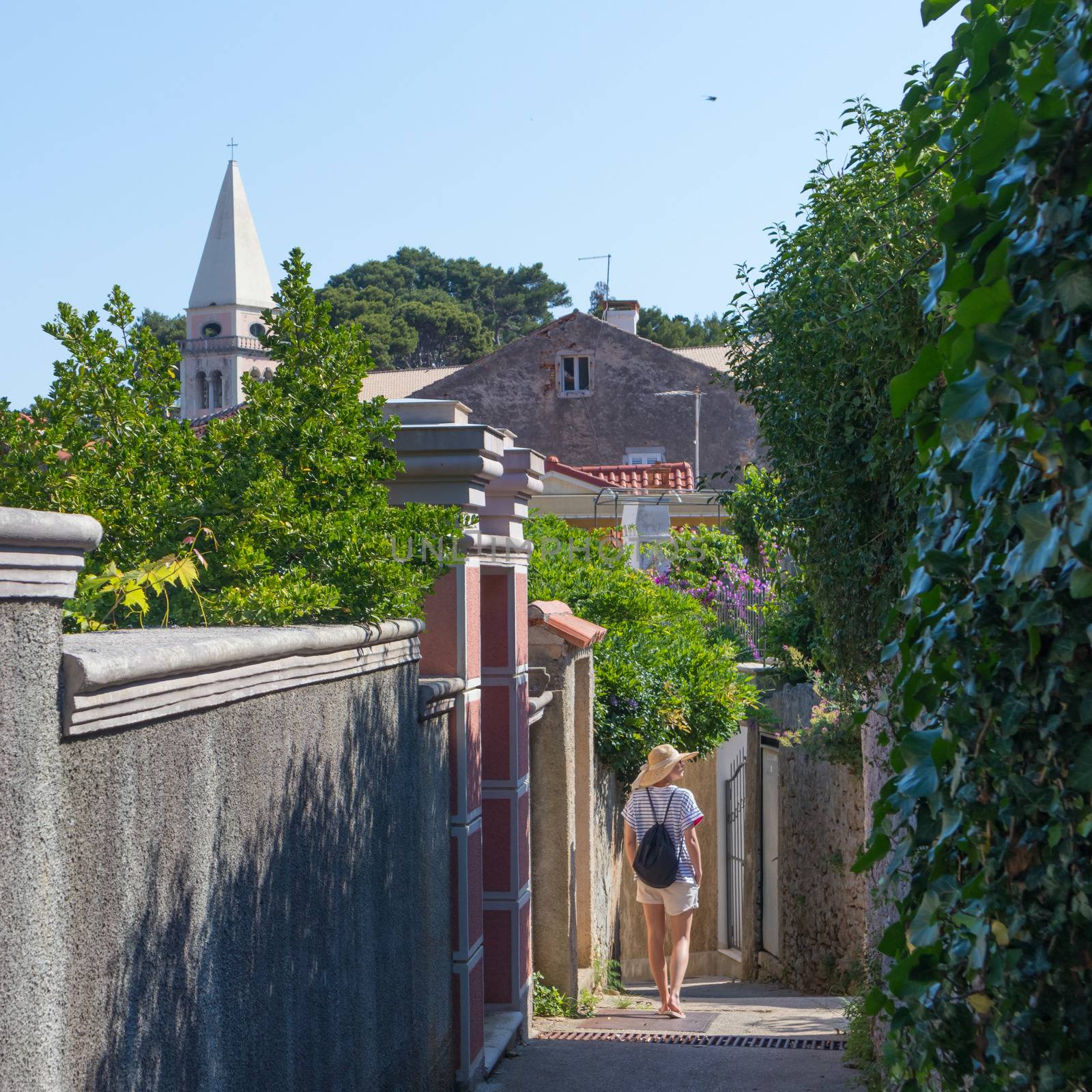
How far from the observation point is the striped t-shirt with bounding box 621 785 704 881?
898 cm

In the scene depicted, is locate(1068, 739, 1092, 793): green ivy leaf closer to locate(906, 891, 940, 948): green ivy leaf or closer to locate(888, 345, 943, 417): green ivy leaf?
locate(906, 891, 940, 948): green ivy leaf

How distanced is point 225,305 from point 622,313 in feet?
150

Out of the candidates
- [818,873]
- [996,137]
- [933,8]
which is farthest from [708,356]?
[996,137]

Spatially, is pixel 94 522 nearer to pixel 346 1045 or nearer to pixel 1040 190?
pixel 1040 190

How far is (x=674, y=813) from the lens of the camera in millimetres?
9000

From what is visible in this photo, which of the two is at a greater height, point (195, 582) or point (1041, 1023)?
point (195, 582)

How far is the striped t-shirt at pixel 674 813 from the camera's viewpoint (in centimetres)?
898

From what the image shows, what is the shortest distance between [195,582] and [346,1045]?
65.8 inches

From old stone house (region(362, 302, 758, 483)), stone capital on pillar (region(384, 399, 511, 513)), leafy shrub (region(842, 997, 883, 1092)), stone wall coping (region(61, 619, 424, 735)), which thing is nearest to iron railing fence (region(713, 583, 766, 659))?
leafy shrub (region(842, 997, 883, 1092))

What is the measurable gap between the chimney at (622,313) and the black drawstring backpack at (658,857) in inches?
1016

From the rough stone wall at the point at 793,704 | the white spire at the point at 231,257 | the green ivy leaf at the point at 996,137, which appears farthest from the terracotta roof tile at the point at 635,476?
the white spire at the point at 231,257

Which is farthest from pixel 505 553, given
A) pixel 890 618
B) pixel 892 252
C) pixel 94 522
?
pixel 890 618

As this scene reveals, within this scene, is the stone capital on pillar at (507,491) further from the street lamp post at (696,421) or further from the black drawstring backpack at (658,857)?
the street lamp post at (696,421)

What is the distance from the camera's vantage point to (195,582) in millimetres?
4707
